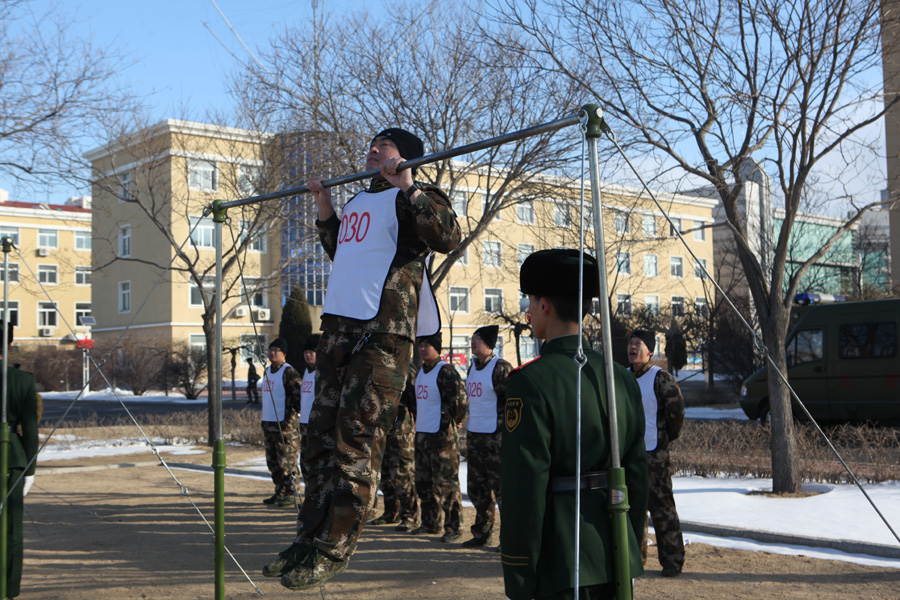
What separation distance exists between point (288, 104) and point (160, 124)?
393cm

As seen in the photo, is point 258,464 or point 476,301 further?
point 476,301

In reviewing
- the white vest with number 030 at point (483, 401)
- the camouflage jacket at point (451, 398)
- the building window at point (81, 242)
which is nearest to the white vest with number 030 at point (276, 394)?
the camouflage jacket at point (451, 398)

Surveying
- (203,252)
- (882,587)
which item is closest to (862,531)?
(882,587)

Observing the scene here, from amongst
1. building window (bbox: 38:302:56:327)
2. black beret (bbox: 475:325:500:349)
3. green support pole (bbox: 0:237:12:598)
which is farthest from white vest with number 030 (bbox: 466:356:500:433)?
building window (bbox: 38:302:56:327)

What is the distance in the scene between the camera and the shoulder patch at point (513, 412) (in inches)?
106

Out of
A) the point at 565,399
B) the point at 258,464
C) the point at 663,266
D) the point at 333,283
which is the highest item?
the point at 663,266

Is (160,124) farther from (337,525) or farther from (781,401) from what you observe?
(337,525)

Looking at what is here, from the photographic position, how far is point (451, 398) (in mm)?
8453

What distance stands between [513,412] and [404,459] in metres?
6.46

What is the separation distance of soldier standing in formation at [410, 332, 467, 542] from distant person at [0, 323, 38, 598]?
356 cm

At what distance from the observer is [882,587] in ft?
19.9

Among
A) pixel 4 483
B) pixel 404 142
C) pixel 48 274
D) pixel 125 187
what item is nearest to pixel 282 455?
pixel 4 483

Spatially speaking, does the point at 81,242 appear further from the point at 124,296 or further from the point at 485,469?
the point at 485,469

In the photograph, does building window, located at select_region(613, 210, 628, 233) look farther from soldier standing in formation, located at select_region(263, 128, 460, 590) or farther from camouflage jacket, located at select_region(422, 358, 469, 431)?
soldier standing in formation, located at select_region(263, 128, 460, 590)
